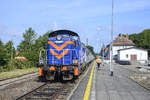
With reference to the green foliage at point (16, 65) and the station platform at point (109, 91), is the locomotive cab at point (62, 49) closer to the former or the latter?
the station platform at point (109, 91)

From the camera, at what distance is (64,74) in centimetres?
1352

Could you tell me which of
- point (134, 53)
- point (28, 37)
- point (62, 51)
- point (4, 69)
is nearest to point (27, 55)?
point (4, 69)

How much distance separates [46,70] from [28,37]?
8155 centimetres

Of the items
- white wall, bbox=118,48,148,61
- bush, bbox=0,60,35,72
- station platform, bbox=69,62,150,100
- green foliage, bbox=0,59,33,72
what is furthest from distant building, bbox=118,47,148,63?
station platform, bbox=69,62,150,100

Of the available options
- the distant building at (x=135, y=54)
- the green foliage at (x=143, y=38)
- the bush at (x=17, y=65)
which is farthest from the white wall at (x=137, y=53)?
the bush at (x=17, y=65)

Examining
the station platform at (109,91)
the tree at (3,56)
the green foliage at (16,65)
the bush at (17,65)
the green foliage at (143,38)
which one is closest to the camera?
the station platform at (109,91)

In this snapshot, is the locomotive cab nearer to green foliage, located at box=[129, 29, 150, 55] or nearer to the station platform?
the station platform

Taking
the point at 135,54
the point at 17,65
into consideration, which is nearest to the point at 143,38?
the point at 135,54

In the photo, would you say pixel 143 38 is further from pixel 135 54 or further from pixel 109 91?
pixel 109 91

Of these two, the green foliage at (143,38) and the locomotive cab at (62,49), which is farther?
the green foliage at (143,38)

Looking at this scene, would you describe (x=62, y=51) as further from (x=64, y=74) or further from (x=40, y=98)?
(x=40, y=98)

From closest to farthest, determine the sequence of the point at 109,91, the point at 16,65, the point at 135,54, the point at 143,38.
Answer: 1. the point at 109,91
2. the point at 16,65
3. the point at 135,54
4. the point at 143,38

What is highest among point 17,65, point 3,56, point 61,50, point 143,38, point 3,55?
point 143,38

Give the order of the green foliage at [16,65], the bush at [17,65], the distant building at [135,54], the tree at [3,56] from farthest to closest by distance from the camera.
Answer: the distant building at [135,54], the bush at [17,65], the green foliage at [16,65], the tree at [3,56]
